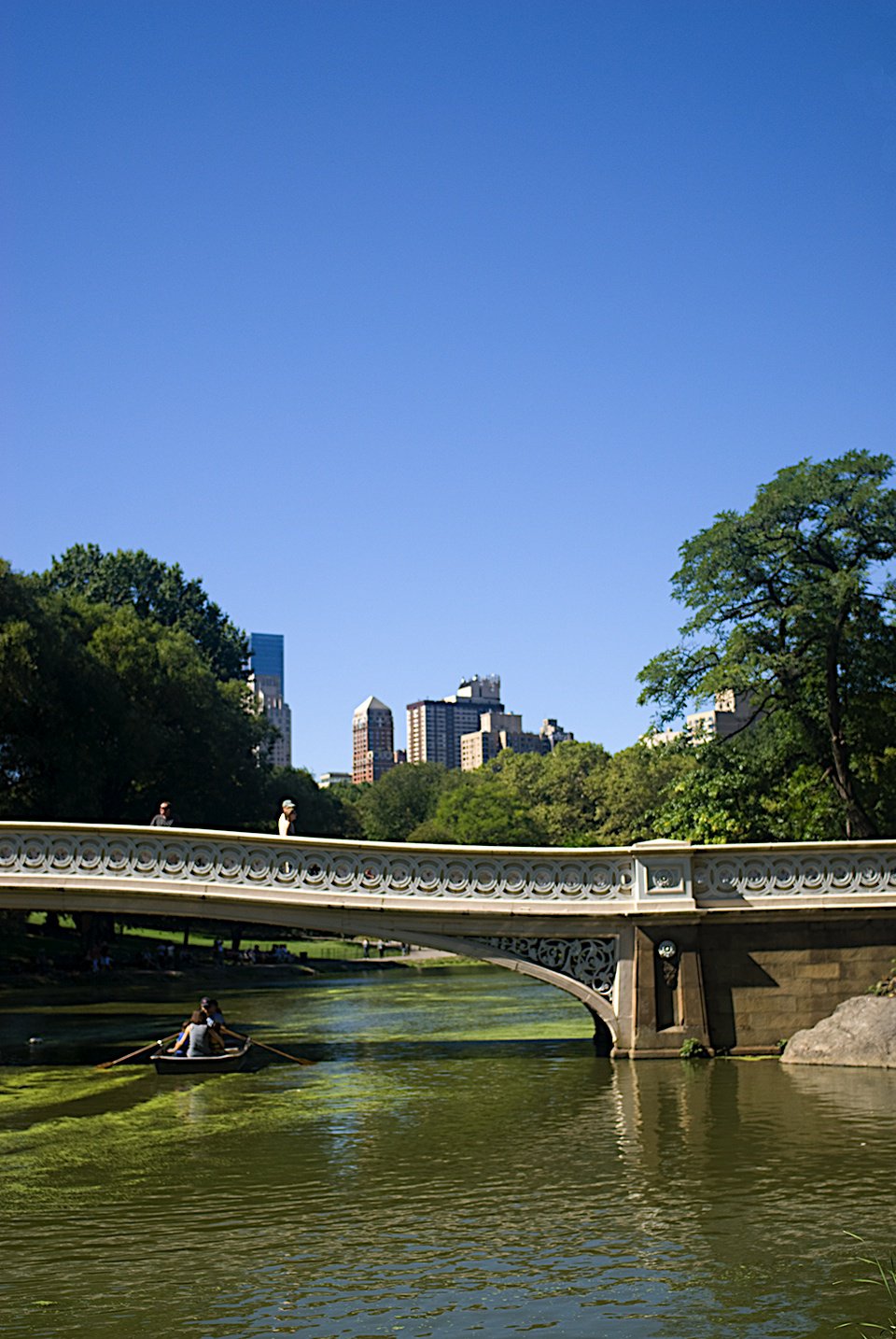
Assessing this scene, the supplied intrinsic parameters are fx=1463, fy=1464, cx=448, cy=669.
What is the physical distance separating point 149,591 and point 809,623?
152 feet

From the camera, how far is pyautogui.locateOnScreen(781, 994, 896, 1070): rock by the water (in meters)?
19.6

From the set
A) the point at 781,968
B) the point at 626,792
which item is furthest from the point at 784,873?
the point at 626,792

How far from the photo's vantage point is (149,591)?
71.8 metres

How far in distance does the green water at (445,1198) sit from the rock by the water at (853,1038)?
665 mm

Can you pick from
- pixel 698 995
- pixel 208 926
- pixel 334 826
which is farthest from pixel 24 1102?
pixel 334 826

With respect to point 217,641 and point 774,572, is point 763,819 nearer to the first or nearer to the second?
point 774,572

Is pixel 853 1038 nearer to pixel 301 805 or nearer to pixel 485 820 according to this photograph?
pixel 301 805

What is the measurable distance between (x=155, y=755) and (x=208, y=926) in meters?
26.6

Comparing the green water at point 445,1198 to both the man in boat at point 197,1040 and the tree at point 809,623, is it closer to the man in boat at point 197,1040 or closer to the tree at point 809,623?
the man in boat at point 197,1040

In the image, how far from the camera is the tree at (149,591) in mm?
69375

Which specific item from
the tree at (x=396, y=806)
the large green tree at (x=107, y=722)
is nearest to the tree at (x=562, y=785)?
the tree at (x=396, y=806)

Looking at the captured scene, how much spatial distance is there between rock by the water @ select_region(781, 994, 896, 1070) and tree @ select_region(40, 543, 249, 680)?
49.4 metres

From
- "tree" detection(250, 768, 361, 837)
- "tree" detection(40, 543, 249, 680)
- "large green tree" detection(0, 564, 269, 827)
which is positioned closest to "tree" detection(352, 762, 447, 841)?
"tree" detection(250, 768, 361, 837)

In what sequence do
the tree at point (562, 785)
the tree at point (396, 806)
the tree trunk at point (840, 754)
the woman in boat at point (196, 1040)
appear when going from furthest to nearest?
1. the tree at point (396, 806)
2. the tree at point (562, 785)
3. the tree trunk at point (840, 754)
4. the woman in boat at point (196, 1040)
